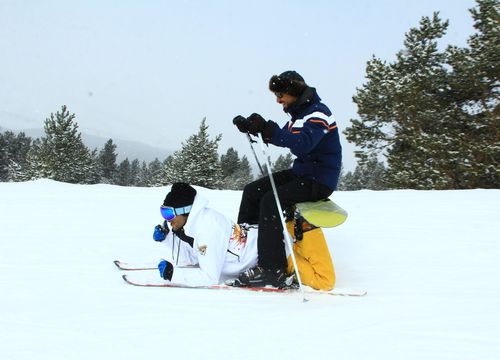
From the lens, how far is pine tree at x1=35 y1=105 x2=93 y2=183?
40281 millimetres

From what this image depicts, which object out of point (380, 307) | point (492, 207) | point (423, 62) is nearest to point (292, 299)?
point (380, 307)

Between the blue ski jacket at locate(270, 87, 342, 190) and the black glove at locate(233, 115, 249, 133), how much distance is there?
0.25 m

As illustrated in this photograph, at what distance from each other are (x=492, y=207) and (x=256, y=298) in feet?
15.3

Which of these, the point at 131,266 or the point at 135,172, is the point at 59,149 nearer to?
the point at 131,266

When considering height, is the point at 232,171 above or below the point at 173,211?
above

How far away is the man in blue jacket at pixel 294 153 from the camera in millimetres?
3441

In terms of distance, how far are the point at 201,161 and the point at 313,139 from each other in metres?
36.5

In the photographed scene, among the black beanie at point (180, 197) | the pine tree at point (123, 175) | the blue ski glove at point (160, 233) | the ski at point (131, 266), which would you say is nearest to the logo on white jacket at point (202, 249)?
the black beanie at point (180, 197)

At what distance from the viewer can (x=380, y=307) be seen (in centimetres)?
297

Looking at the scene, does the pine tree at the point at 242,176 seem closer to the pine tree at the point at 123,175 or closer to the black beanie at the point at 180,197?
the pine tree at the point at 123,175

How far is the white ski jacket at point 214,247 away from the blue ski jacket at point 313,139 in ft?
2.48

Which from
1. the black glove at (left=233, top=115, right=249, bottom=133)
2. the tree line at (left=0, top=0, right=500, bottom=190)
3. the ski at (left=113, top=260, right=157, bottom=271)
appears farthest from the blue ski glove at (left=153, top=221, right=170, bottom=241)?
the tree line at (left=0, top=0, right=500, bottom=190)

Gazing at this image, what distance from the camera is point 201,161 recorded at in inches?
1558

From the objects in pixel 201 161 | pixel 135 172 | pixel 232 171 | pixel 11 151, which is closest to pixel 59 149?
pixel 201 161
